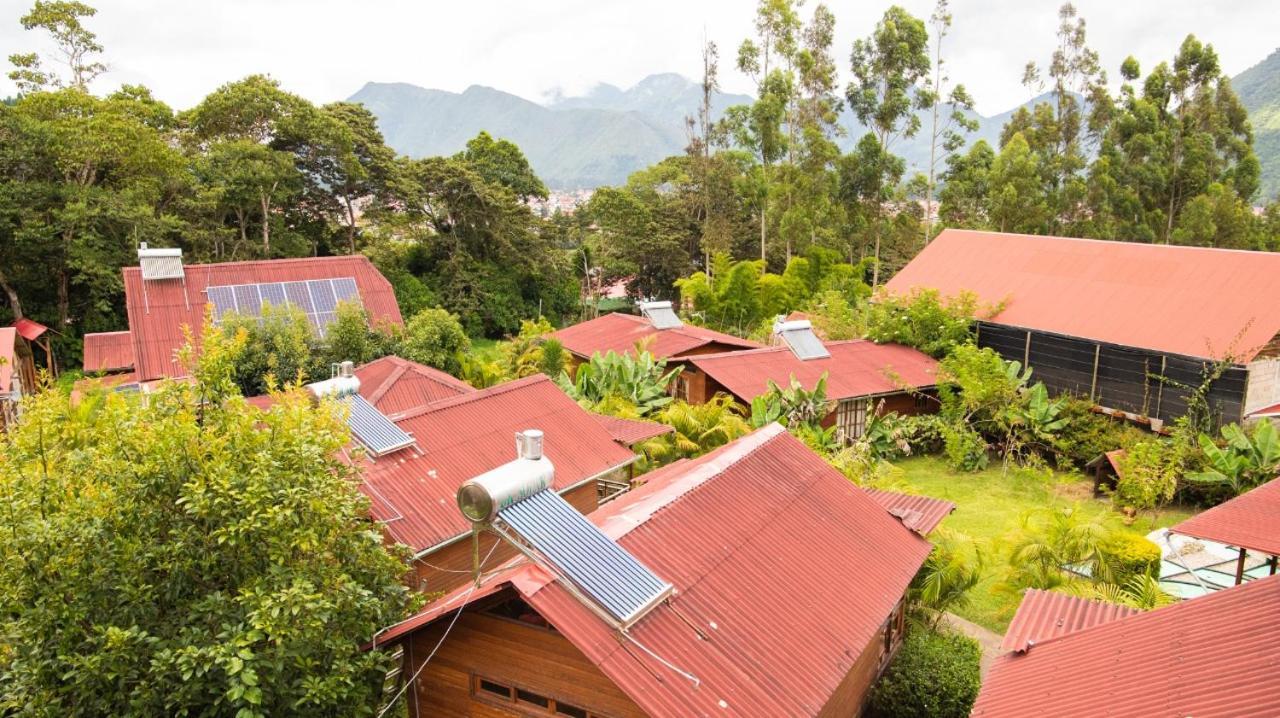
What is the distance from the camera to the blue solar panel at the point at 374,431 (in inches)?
507

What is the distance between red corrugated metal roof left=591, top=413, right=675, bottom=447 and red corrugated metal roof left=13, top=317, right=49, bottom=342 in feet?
73.2

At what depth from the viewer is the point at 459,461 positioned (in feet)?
45.6

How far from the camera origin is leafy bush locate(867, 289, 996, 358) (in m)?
27.0

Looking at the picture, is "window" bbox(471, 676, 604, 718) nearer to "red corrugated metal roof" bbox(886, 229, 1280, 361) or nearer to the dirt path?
the dirt path

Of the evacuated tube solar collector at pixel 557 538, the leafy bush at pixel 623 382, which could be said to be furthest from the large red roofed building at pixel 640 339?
the evacuated tube solar collector at pixel 557 538

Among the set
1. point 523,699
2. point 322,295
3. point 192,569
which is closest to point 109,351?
point 322,295

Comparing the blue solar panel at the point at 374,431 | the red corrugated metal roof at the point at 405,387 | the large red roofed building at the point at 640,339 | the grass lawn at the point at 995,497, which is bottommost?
the grass lawn at the point at 995,497

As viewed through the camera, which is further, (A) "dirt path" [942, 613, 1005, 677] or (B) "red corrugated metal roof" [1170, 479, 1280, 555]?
(A) "dirt path" [942, 613, 1005, 677]

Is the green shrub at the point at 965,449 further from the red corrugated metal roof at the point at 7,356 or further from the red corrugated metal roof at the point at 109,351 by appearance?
the red corrugated metal roof at the point at 109,351

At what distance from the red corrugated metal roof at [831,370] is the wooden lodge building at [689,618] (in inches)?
508

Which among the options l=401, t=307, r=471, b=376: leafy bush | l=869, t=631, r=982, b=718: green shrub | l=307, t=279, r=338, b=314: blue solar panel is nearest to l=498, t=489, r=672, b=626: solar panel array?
l=869, t=631, r=982, b=718: green shrub

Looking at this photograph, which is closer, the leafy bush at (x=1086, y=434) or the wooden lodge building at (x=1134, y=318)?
the wooden lodge building at (x=1134, y=318)

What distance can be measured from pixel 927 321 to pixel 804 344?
4444mm

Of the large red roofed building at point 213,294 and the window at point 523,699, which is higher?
the large red roofed building at point 213,294
